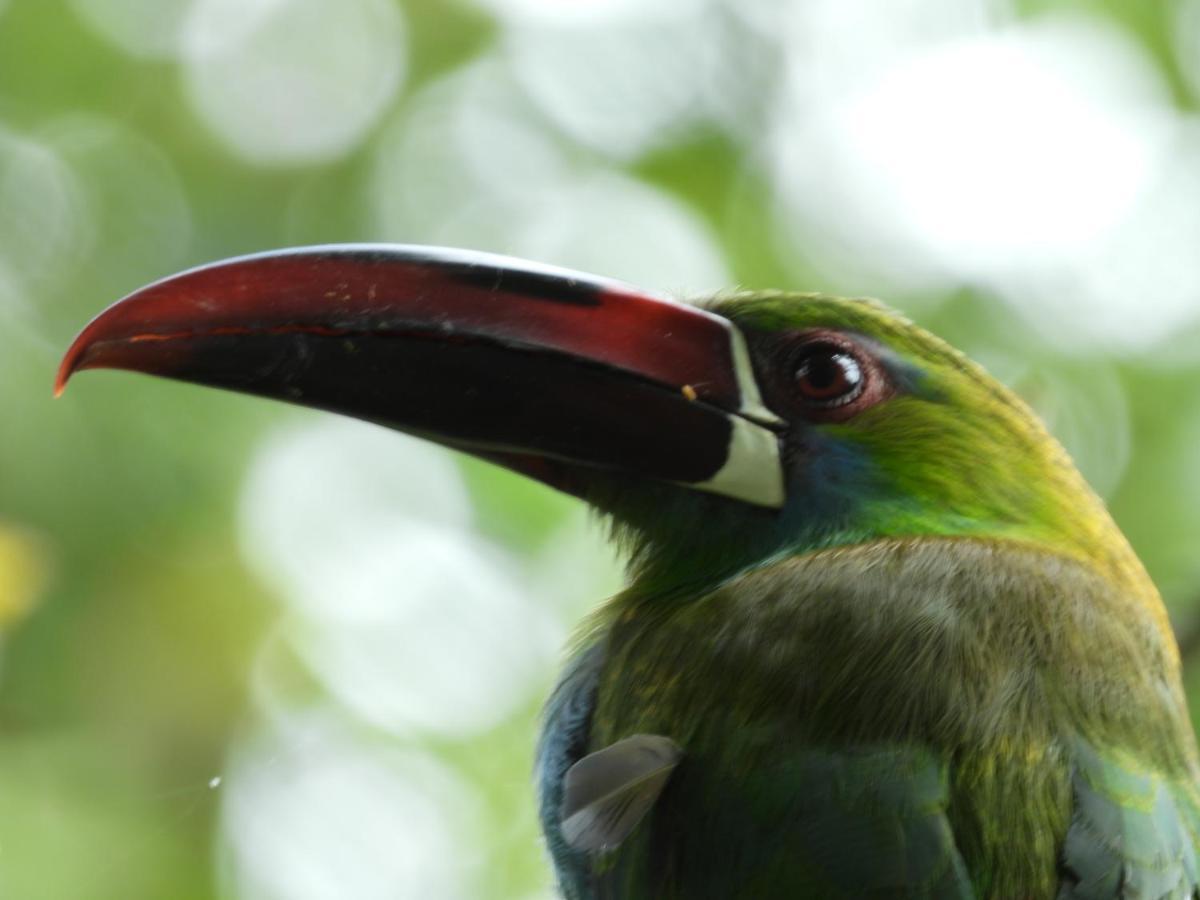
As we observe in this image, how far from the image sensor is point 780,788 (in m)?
2.75

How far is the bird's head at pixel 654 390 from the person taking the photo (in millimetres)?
3145

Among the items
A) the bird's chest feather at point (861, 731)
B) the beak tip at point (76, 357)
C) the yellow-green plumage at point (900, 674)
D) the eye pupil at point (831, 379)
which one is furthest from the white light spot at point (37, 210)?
the bird's chest feather at point (861, 731)

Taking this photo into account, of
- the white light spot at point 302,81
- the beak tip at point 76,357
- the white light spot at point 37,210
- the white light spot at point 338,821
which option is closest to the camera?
the beak tip at point 76,357

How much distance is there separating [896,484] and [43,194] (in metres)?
6.37

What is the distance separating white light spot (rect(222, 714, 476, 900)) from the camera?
5.54 metres

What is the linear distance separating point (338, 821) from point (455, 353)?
331 cm

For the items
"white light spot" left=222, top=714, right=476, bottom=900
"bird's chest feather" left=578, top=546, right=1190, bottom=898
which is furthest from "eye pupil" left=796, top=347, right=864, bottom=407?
"white light spot" left=222, top=714, right=476, bottom=900

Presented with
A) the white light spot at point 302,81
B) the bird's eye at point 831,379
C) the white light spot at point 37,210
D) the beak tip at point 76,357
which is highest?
the beak tip at point 76,357

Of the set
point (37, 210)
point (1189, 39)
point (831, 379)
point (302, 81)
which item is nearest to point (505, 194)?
point (302, 81)

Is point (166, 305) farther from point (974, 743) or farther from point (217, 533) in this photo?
point (217, 533)

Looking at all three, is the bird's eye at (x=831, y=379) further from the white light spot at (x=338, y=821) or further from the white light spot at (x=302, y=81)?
the white light spot at (x=302, y=81)

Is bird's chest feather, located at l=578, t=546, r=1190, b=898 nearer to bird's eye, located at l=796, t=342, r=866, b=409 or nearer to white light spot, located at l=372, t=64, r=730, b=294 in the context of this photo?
bird's eye, located at l=796, t=342, r=866, b=409

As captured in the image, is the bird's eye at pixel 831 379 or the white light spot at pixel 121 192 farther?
the white light spot at pixel 121 192

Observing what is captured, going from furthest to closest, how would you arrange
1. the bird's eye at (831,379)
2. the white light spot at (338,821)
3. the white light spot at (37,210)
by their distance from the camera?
1. the white light spot at (37,210)
2. the white light spot at (338,821)
3. the bird's eye at (831,379)
